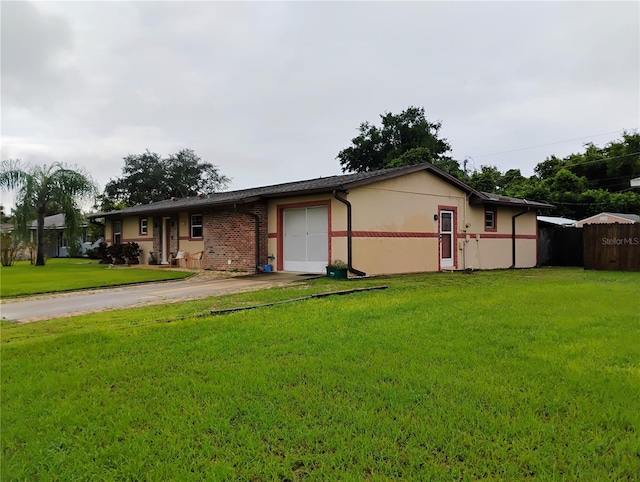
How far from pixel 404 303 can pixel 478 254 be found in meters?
11.0

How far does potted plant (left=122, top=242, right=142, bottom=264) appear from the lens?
811 inches

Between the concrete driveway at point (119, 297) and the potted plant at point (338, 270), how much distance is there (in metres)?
0.83

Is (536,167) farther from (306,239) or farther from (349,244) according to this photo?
(349,244)

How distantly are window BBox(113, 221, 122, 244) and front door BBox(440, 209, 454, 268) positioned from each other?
688 inches

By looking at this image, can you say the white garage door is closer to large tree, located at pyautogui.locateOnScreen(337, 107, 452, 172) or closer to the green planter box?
the green planter box

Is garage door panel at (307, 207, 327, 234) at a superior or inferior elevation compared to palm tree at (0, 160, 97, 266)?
inferior

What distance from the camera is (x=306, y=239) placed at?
14.2 meters

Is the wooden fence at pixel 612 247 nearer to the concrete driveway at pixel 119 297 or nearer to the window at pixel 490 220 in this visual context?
the window at pixel 490 220

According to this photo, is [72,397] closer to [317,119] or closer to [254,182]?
[317,119]

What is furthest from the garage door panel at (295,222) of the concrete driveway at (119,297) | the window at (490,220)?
the window at (490,220)

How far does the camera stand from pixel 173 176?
154 feet

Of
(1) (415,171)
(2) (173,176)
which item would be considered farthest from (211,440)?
(2) (173,176)

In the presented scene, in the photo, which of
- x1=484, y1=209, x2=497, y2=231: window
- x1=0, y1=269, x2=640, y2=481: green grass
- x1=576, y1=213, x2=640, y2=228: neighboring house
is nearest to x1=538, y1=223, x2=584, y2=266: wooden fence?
x1=484, y1=209, x2=497, y2=231: window

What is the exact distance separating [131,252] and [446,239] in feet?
49.3
